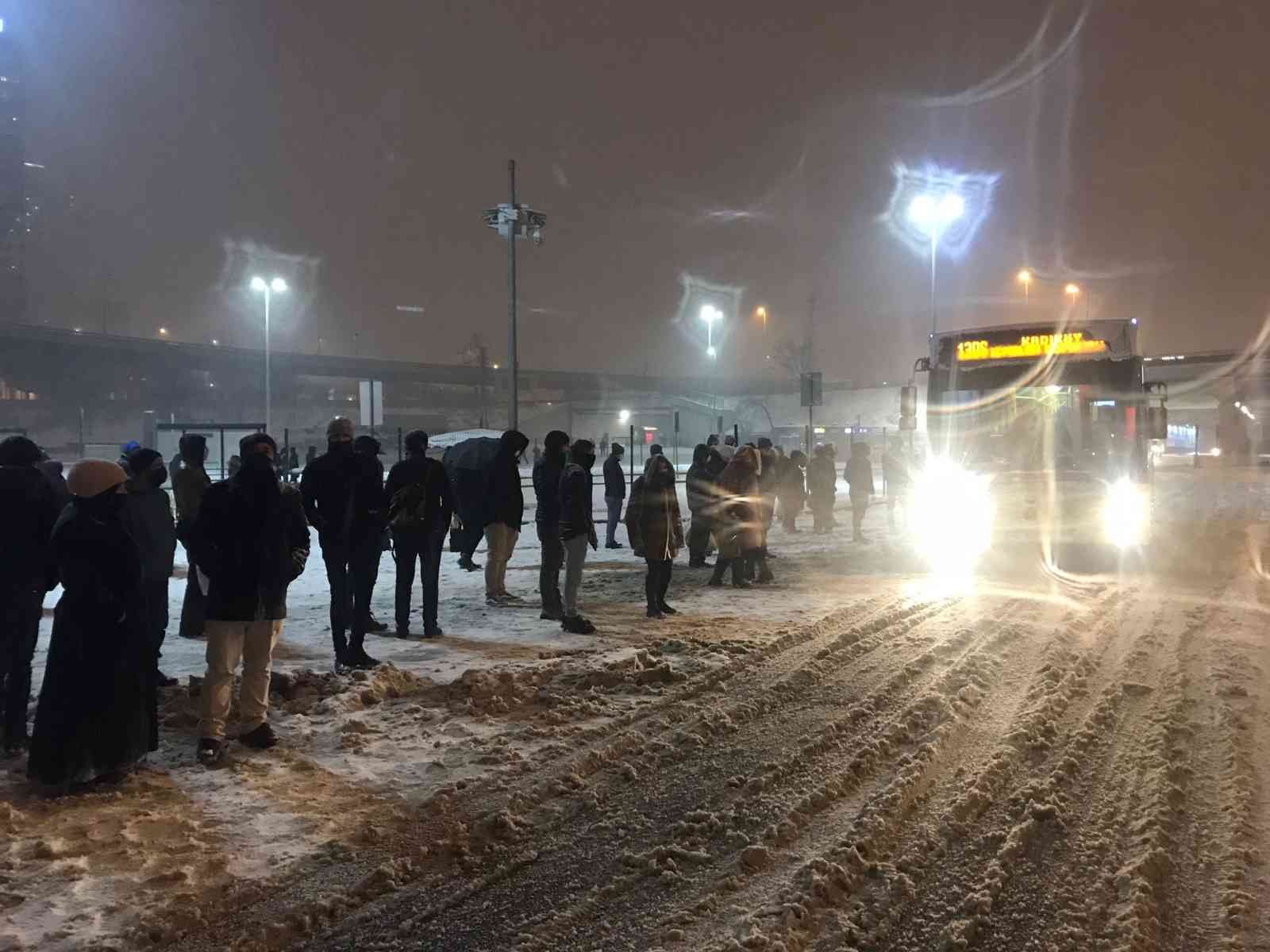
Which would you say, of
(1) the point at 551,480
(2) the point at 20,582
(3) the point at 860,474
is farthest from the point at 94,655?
(3) the point at 860,474

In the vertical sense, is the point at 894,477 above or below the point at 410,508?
above

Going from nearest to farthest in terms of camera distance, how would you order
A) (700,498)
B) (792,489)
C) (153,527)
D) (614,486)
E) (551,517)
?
(153,527), (551,517), (700,498), (614,486), (792,489)

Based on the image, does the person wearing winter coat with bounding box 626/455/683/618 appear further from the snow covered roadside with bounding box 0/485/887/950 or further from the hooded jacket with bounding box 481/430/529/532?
the hooded jacket with bounding box 481/430/529/532

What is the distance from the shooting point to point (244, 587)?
553 centimetres

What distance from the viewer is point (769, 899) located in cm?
390

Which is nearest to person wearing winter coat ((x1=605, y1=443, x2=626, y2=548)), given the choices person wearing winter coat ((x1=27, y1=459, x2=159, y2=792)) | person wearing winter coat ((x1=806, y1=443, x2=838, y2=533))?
person wearing winter coat ((x1=806, y1=443, x2=838, y2=533))

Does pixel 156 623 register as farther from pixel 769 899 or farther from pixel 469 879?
pixel 769 899

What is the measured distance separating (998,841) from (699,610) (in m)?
6.00

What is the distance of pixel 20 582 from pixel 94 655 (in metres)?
1.11

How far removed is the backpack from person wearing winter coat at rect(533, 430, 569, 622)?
1.32 meters

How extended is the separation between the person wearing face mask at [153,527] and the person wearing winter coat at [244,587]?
153 cm

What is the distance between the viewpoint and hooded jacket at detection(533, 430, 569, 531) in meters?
9.59

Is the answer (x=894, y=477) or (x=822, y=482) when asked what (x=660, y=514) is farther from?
(x=894, y=477)

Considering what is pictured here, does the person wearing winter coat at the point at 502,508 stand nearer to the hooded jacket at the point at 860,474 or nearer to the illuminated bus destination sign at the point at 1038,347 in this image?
the illuminated bus destination sign at the point at 1038,347
